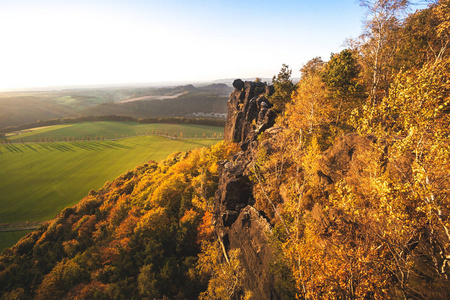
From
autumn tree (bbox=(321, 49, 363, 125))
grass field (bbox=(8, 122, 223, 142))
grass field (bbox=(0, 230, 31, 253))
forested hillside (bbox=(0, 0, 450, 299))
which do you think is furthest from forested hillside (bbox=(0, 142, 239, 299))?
grass field (bbox=(8, 122, 223, 142))

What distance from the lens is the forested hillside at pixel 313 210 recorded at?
766 centimetres

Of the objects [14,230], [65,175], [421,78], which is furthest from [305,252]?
[65,175]

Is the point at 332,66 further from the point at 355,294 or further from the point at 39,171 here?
the point at 39,171

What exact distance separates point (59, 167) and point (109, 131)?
7167cm

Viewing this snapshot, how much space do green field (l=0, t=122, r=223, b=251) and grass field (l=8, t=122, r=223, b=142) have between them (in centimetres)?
228

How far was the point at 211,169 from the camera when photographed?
4447 centimetres

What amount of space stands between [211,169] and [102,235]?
31065 millimetres

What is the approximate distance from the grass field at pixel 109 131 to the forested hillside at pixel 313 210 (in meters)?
104

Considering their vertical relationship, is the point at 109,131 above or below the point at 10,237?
above

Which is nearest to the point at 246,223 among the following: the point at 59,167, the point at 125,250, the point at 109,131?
the point at 125,250

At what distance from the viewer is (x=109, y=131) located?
15888cm

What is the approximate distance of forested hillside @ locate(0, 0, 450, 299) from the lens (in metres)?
7.66

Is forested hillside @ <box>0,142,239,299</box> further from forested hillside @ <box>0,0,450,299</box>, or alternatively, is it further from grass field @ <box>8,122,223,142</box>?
grass field @ <box>8,122,223,142</box>

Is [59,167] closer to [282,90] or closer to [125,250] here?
[125,250]
